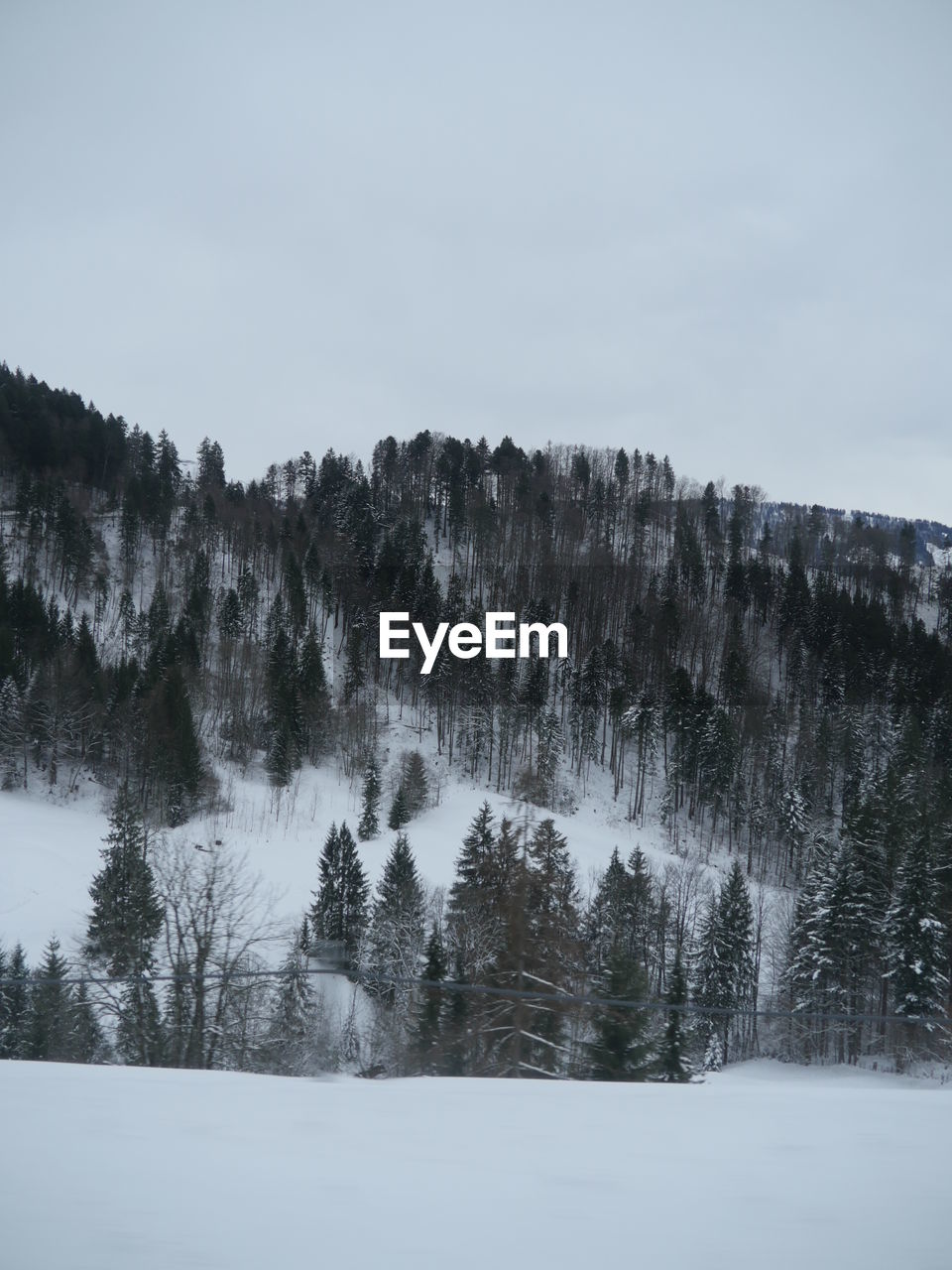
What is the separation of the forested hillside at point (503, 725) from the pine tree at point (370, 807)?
20cm

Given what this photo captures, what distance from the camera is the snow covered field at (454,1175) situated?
2.11m

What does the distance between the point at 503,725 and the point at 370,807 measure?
1342cm

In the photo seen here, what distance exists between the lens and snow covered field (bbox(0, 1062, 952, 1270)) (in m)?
2.11

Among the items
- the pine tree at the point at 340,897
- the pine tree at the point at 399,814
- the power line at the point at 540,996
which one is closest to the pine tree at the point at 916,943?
the power line at the point at 540,996

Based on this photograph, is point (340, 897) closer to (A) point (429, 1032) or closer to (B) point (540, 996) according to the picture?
(A) point (429, 1032)

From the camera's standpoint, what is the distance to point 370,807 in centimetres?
3275

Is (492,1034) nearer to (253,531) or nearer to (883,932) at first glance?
(883,932)

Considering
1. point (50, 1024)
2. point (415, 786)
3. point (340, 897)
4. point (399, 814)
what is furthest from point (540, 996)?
point (415, 786)

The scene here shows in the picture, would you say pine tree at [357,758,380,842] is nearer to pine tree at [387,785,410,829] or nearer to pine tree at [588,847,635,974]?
pine tree at [387,785,410,829]

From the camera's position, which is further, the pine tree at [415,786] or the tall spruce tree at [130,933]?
the pine tree at [415,786]

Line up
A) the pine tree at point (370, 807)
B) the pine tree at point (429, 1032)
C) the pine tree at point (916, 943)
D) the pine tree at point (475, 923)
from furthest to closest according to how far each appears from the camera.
→ the pine tree at point (370, 807) → the pine tree at point (916, 943) → the pine tree at point (475, 923) → the pine tree at point (429, 1032)

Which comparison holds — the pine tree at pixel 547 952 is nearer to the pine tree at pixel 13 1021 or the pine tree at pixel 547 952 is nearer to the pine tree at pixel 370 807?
the pine tree at pixel 13 1021

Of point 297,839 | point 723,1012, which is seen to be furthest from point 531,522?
point 723,1012

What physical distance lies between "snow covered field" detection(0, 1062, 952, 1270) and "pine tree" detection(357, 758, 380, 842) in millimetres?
29420
